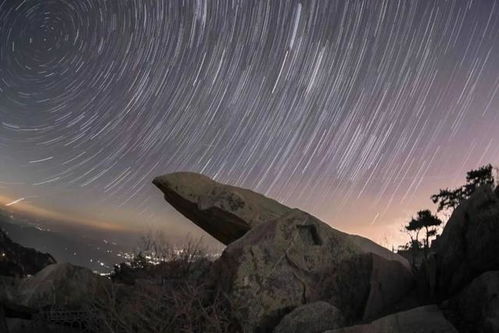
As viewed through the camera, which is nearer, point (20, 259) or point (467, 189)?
point (467, 189)

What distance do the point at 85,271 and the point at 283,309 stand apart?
→ 9.08 meters

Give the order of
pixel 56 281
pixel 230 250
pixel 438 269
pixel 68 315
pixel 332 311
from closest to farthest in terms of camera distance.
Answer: pixel 332 311 → pixel 438 269 → pixel 230 250 → pixel 68 315 → pixel 56 281

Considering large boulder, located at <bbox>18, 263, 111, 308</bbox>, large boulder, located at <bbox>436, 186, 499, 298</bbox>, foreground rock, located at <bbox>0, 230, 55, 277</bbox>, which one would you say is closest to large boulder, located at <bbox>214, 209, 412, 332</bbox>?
large boulder, located at <bbox>436, 186, 499, 298</bbox>

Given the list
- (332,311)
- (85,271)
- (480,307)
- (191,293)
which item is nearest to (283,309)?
(332,311)

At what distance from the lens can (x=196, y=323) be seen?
1058cm

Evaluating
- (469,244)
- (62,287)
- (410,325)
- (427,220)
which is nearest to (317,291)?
(410,325)

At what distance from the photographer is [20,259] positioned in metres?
79.6

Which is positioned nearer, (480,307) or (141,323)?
(480,307)

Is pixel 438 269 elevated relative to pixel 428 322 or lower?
elevated

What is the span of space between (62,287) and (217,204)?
623 centimetres

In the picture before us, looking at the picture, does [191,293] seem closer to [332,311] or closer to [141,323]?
[141,323]

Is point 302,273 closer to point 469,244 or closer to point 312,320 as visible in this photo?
point 312,320

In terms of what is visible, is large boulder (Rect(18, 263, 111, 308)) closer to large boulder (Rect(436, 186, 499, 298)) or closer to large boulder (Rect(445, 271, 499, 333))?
large boulder (Rect(436, 186, 499, 298))

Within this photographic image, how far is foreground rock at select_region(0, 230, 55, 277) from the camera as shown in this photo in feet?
230
